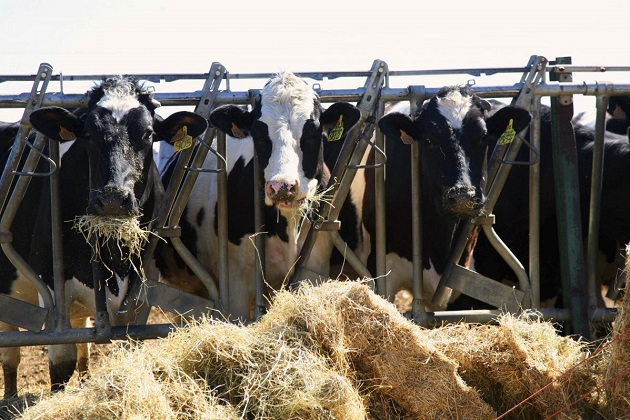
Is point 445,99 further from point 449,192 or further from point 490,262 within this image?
point 490,262

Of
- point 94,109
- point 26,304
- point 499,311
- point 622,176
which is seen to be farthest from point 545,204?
point 26,304

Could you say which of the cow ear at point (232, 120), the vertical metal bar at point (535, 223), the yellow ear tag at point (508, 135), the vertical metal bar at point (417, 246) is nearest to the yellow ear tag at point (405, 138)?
the vertical metal bar at point (417, 246)

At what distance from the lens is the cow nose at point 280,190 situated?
19.4 ft

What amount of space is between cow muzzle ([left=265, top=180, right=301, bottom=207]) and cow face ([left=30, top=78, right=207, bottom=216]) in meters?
0.81

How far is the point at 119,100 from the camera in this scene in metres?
6.23

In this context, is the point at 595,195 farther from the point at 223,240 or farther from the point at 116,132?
the point at 116,132

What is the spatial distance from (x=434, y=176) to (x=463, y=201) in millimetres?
476

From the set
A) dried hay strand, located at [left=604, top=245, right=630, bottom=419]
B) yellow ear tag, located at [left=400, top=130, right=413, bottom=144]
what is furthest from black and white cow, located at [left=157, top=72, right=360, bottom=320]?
dried hay strand, located at [left=604, top=245, right=630, bottom=419]

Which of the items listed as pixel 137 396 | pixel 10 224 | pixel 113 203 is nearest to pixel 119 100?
pixel 113 203

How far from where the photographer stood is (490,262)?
7363 mm

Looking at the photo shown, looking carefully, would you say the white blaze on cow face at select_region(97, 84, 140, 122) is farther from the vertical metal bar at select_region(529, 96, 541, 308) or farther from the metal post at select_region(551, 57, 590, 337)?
the metal post at select_region(551, 57, 590, 337)

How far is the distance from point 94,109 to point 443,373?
10.3 feet

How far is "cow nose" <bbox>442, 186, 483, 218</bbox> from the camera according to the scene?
20.0ft

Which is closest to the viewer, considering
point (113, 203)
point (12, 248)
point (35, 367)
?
point (113, 203)
